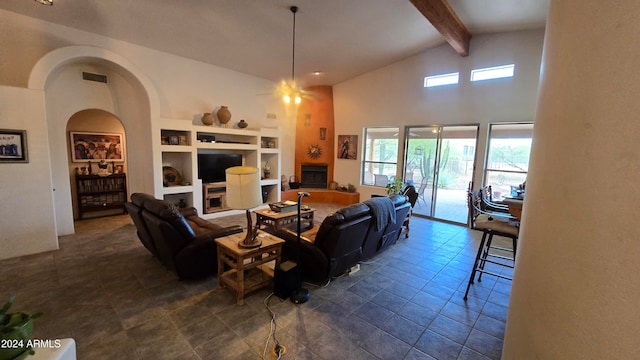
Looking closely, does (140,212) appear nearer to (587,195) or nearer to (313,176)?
(587,195)

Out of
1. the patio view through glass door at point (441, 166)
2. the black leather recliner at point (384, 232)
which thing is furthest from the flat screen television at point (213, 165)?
the patio view through glass door at point (441, 166)

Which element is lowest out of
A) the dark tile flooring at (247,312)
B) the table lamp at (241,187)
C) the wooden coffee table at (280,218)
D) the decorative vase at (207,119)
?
the dark tile flooring at (247,312)

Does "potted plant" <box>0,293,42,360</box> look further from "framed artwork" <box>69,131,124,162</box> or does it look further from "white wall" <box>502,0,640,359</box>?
"framed artwork" <box>69,131,124,162</box>

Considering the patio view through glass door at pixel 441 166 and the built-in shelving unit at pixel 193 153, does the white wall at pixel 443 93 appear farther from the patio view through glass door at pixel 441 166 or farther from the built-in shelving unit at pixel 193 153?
the built-in shelving unit at pixel 193 153

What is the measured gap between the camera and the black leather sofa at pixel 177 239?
2.75 meters

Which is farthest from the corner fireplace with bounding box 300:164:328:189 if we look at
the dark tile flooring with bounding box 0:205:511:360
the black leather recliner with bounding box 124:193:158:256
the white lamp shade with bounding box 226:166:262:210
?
the white lamp shade with bounding box 226:166:262:210

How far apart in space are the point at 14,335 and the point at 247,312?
1.70 m

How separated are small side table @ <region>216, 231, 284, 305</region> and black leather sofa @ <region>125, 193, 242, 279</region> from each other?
24 centimetres

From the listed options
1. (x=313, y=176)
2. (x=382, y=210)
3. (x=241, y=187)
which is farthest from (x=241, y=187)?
(x=313, y=176)

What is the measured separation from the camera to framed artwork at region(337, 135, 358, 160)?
7.36 meters

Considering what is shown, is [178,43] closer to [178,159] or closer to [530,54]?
[178,159]

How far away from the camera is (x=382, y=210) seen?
3.20 m

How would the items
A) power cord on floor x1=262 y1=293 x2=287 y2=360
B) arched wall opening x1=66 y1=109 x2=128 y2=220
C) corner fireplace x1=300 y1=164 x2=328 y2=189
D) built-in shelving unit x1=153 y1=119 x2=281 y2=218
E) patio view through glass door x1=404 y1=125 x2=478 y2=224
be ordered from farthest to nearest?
1. corner fireplace x1=300 y1=164 x2=328 y2=189
2. patio view through glass door x1=404 y1=125 x2=478 y2=224
3. arched wall opening x1=66 y1=109 x2=128 y2=220
4. built-in shelving unit x1=153 y1=119 x2=281 y2=218
5. power cord on floor x1=262 y1=293 x2=287 y2=360

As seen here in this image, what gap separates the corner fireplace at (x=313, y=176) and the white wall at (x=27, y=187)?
17.7ft
